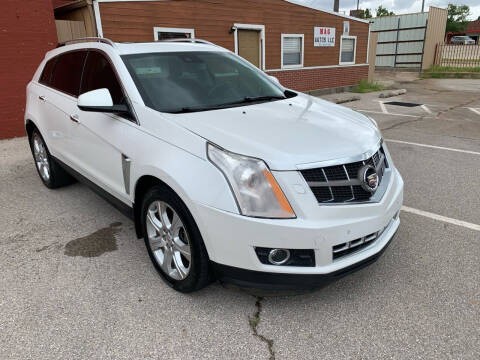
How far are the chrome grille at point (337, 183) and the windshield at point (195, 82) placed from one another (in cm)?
115

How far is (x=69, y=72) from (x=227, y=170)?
271 cm

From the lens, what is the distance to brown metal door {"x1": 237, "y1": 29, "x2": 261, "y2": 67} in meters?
11.7

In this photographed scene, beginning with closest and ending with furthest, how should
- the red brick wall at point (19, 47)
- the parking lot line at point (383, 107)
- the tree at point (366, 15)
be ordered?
the red brick wall at point (19, 47) < the parking lot line at point (383, 107) < the tree at point (366, 15)

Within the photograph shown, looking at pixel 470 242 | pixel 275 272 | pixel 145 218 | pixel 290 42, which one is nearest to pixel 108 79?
pixel 145 218

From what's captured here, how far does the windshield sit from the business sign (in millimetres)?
11120

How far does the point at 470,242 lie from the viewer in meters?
3.44

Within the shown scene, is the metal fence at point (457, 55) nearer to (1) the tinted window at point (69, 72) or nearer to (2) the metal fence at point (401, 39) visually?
(2) the metal fence at point (401, 39)

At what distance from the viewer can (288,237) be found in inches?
86.1

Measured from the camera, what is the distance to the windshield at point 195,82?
119 inches

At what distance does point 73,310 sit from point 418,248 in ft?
9.12

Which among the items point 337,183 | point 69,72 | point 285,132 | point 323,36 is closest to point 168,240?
point 285,132

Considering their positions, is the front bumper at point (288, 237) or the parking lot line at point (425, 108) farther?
the parking lot line at point (425, 108)

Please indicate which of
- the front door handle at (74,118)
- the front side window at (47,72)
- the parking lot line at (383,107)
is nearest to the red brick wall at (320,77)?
the parking lot line at (383,107)

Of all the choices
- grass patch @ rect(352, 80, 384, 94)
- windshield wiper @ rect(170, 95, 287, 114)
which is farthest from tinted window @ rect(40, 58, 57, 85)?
grass patch @ rect(352, 80, 384, 94)
